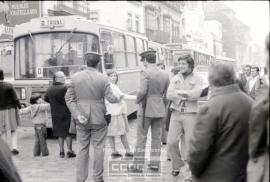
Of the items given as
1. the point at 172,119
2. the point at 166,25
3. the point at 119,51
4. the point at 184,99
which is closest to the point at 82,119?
the point at 172,119

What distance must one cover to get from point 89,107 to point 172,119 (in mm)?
1363

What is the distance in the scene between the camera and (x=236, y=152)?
4.34m

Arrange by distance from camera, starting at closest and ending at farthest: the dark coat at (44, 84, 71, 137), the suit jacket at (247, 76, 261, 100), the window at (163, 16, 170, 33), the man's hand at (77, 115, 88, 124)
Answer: the man's hand at (77, 115, 88, 124) → the dark coat at (44, 84, 71, 137) → the suit jacket at (247, 76, 261, 100) → the window at (163, 16, 170, 33)

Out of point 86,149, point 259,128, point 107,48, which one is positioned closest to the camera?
point 259,128

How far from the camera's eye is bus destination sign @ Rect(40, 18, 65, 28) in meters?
12.8

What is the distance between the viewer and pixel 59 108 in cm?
984

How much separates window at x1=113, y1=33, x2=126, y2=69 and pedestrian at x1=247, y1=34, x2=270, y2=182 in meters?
9.89

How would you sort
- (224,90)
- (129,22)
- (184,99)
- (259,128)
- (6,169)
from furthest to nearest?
1. (129,22)
2. (184,99)
3. (224,90)
4. (6,169)
5. (259,128)

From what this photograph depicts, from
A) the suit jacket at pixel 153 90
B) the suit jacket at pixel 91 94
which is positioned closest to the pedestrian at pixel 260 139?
the suit jacket at pixel 91 94

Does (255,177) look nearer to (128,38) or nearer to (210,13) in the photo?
(128,38)

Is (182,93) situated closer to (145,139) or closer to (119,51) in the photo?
(145,139)

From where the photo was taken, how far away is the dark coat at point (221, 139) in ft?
13.9

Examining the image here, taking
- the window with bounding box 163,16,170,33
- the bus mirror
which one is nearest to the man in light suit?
the bus mirror

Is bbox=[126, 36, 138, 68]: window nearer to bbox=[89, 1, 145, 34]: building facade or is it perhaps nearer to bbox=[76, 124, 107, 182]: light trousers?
bbox=[76, 124, 107, 182]: light trousers
